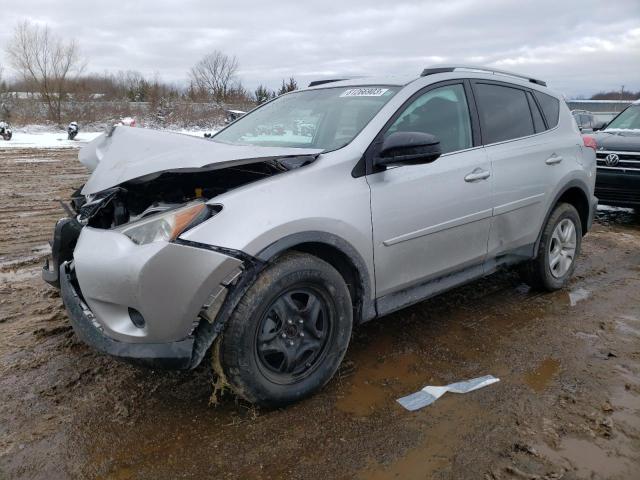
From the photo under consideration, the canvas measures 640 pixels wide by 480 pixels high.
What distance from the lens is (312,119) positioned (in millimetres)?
3635

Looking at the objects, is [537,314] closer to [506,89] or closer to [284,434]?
[506,89]

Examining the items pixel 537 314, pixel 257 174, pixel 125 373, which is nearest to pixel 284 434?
pixel 125 373

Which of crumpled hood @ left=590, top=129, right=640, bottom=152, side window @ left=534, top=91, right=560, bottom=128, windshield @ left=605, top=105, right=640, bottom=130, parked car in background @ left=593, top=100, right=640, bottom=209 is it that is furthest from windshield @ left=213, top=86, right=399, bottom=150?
windshield @ left=605, top=105, right=640, bottom=130

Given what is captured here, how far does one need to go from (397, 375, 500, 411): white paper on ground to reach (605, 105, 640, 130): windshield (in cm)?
708

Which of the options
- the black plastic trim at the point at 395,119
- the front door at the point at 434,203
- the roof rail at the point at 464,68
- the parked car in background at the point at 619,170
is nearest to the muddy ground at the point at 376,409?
the front door at the point at 434,203

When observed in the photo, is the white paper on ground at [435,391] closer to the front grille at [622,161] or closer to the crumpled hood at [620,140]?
the front grille at [622,161]

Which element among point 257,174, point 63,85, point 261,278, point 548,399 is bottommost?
point 548,399

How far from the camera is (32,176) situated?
10.6 m

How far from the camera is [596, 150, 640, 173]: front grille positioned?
7.21m

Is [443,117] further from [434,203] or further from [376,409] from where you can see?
[376,409]

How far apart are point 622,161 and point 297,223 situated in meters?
6.51

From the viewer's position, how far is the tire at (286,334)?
2520mm

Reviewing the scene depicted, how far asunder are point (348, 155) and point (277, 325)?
40.8 inches

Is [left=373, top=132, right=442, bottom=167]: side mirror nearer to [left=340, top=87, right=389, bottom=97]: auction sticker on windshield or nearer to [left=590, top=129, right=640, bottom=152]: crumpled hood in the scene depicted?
[left=340, top=87, right=389, bottom=97]: auction sticker on windshield
